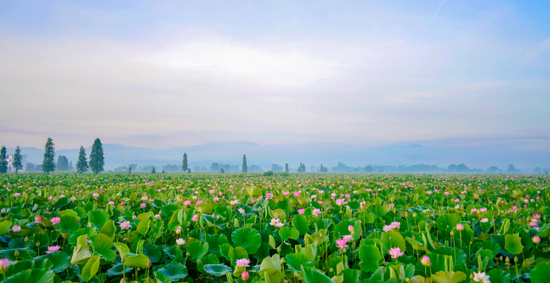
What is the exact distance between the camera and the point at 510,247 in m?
2.26

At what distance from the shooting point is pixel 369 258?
1.89m

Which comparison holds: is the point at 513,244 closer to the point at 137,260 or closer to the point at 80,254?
the point at 137,260

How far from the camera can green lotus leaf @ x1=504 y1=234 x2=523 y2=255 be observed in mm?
2205

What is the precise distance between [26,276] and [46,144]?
69449 mm

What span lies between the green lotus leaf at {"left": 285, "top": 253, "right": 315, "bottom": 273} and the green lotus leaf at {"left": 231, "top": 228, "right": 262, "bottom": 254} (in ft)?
1.98

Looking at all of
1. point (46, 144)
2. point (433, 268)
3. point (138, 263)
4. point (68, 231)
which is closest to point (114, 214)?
point (68, 231)

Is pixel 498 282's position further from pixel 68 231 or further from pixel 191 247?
pixel 68 231

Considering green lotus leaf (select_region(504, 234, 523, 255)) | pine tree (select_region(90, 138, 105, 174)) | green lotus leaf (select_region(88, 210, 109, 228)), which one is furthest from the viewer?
pine tree (select_region(90, 138, 105, 174))

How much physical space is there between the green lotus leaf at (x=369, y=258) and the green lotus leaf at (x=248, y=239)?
903 mm

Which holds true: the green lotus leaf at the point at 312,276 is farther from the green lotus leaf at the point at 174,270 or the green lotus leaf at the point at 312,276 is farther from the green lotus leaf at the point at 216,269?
the green lotus leaf at the point at 174,270

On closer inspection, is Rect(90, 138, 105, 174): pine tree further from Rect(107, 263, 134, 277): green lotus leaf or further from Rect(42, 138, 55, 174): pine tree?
Rect(107, 263, 134, 277): green lotus leaf

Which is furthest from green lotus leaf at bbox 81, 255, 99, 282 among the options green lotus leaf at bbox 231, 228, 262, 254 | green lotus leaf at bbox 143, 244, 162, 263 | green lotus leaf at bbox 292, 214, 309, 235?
green lotus leaf at bbox 292, 214, 309, 235

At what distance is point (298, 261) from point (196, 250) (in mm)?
953

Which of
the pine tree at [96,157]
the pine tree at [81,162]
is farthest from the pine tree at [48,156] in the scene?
the pine tree at [96,157]
